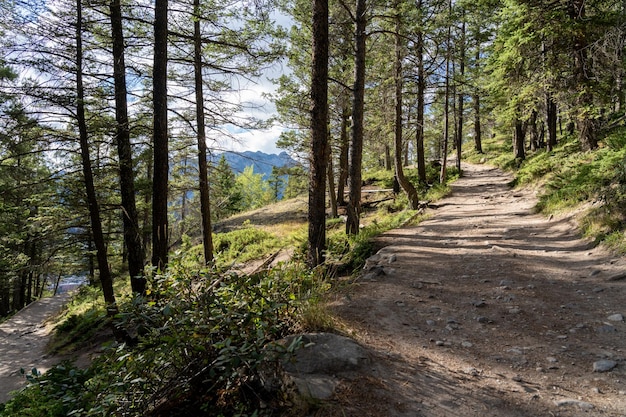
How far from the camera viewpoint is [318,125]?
23.3 feet

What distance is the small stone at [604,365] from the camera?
302cm

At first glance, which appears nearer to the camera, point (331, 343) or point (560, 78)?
point (331, 343)

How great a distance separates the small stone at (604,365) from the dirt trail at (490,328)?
25mm

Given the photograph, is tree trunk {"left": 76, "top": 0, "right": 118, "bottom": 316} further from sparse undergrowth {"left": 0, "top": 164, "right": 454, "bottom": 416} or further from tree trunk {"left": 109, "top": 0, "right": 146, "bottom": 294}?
sparse undergrowth {"left": 0, "top": 164, "right": 454, "bottom": 416}

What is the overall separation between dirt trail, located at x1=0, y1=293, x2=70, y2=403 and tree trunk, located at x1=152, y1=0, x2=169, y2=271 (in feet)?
13.7

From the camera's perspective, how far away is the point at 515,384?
2.90 m

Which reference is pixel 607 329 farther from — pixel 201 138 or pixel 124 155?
pixel 201 138

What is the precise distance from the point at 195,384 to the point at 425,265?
491cm

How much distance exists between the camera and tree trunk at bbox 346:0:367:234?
30.2ft

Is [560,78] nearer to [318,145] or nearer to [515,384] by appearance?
[318,145]

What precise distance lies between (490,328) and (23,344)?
62.2 ft

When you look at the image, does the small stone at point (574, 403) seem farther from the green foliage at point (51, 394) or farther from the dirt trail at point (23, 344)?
the dirt trail at point (23, 344)

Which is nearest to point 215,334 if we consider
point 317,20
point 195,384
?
point 195,384

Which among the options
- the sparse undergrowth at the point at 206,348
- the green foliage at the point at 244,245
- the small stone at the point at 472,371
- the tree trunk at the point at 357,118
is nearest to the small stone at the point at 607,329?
the small stone at the point at 472,371
